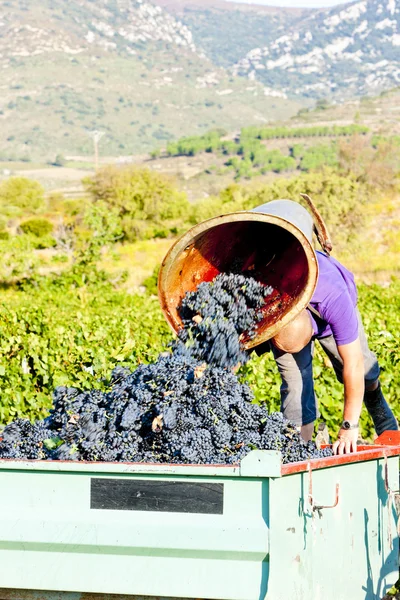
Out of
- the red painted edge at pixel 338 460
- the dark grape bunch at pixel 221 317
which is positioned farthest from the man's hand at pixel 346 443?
the dark grape bunch at pixel 221 317

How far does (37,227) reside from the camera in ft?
185

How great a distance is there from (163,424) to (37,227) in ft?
178

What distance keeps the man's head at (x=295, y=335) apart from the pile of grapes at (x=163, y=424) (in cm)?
78

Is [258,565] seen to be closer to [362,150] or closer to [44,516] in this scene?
[44,516]

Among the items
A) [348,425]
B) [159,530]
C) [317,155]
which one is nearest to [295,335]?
[348,425]

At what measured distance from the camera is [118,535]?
3334 mm

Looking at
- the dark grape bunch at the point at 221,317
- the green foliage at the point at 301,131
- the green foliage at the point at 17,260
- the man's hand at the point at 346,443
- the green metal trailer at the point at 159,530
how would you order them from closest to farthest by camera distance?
the green metal trailer at the point at 159,530 < the man's hand at the point at 346,443 < the dark grape bunch at the point at 221,317 < the green foliage at the point at 17,260 < the green foliage at the point at 301,131

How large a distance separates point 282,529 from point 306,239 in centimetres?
188

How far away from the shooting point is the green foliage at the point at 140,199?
5116 cm

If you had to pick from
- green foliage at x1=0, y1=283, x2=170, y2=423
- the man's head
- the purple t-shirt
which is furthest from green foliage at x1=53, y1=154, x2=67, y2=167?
the purple t-shirt

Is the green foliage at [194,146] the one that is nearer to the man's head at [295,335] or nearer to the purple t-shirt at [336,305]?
the man's head at [295,335]

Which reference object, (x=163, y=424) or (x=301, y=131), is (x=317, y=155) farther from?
(x=163, y=424)

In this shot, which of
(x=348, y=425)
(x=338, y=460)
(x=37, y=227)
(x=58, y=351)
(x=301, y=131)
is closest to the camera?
(x=338, y=460)

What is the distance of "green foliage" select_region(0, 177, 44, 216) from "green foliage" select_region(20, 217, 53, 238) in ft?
54.0
